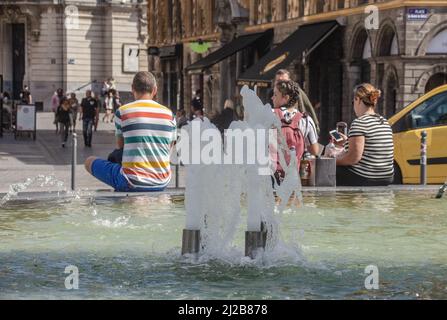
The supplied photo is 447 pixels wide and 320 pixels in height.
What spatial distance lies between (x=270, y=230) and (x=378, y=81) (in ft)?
75.5

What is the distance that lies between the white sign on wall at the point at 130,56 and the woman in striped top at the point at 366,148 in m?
66.4

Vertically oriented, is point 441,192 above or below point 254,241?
above

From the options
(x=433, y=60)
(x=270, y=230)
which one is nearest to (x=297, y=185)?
(x=270, y=230)

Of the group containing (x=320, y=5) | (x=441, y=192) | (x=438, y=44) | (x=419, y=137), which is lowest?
(x=441, y=192)

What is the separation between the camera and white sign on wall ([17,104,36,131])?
128 ft

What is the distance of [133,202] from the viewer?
13.2 metres

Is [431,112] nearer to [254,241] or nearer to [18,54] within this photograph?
[254,241]

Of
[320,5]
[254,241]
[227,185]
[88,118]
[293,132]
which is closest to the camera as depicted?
[254,241]

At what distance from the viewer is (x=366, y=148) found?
13.8m

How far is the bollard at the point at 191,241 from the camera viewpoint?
9.34m

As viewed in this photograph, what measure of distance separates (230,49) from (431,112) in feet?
83.3

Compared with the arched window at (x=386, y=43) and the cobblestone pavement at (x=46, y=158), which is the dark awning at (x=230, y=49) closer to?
the cobblestone pavement at (x=46, y=158)

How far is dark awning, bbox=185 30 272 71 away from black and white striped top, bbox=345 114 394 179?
90.0ft

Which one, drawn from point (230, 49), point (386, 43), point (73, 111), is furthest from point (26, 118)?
point (386, 43)
